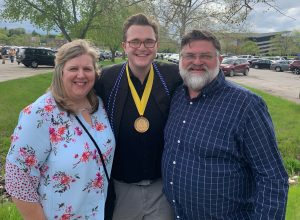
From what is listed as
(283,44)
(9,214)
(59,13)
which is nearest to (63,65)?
(9,214)

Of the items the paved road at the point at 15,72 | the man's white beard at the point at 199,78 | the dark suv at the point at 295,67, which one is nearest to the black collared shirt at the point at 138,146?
the man's white beard at the point at 199,78

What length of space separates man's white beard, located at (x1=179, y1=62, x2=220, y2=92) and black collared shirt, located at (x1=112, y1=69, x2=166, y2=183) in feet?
1.28

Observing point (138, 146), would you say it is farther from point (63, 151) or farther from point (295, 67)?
point (295, 67)

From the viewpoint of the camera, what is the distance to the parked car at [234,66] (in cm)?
3722

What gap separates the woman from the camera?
2742mm

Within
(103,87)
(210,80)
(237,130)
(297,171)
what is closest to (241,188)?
(237,130)

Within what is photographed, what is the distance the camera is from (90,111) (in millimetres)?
3098

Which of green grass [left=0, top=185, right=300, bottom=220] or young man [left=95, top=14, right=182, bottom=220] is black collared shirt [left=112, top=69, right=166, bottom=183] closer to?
young man [left=95, top=14, right=182, bottom=220]

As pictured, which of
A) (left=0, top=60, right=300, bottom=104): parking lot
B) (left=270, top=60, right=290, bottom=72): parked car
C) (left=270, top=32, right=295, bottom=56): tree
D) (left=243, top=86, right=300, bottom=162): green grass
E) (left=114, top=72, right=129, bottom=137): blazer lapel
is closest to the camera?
(left=114, top=72, right=129, bottom=137): blazer lapel

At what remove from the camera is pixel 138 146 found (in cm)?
336

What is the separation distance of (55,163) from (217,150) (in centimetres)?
118

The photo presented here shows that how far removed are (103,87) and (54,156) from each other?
3.00 feet

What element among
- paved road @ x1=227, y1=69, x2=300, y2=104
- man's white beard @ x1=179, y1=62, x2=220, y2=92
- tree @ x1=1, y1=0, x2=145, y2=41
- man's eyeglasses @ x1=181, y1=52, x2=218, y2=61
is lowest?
paved road @ x1=227, y1=69, x2=300, y2=104

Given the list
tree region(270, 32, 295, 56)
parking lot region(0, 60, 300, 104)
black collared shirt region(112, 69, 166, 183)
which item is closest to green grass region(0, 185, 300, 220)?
black collared shirt region(112, 69, 166, 183)
